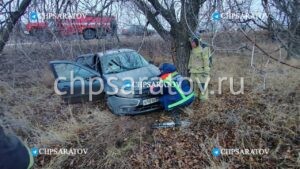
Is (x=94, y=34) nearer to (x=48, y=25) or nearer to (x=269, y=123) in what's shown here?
(x=48, y=25)

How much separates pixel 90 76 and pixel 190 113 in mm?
2681

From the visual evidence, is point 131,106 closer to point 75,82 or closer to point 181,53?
point 75,82

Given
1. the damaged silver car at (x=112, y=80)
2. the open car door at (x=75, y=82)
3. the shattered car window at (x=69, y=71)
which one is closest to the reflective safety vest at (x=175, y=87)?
the damaged silver car at (x=112, y=80)

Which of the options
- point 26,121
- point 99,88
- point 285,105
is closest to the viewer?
point 285,105

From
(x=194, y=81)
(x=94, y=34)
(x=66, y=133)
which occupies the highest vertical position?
(x=94, y=34)

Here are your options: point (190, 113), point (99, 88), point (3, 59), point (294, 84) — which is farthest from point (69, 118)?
point (3, 59)

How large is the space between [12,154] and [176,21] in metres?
5.03

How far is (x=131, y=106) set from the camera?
206 inches

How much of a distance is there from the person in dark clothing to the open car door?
457 cm

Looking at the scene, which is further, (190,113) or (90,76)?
(90,76)

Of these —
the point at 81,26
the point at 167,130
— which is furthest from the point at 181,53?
the point at 81,26

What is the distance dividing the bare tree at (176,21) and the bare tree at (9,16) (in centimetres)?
231

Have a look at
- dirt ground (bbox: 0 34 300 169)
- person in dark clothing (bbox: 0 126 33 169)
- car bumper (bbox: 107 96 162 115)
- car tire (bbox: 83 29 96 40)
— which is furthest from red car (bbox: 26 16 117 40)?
person in dark clothing (bbox: 0 126 33 169)

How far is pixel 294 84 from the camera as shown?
230 inches
